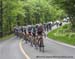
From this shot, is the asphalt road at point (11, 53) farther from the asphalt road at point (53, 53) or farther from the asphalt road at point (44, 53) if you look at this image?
the asphalt road at point (53, 53)

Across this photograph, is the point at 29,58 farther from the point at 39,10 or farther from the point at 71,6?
the point at 39,10

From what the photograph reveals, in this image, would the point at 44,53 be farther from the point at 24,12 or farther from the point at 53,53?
the point at 24,12

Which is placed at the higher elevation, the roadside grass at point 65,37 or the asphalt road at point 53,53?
the asphalt road at point 53,53

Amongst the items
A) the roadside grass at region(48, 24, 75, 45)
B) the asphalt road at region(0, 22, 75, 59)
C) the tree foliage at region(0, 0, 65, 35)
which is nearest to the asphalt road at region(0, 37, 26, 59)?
the asphalt road at region(0, 22, 75, 59)

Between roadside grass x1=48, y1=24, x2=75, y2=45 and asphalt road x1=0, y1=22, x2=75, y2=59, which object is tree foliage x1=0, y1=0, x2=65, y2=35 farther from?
asphalt road x1=0, y1=22, x2=75, y2=59

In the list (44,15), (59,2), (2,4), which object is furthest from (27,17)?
(59,2)

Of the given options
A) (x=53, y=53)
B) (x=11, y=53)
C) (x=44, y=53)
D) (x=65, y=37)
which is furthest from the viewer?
(x=65, y=37)

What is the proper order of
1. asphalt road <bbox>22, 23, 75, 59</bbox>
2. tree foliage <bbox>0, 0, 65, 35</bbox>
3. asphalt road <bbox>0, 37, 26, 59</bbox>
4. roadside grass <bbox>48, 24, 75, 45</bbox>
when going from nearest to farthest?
asphalt road <bbox>22, 23, 75, 59</bbox> < asphalt road <bbox>0, 37, 26, 59</bbox> < roadside grass <bbox>48, 24, 75, 45</bbox> < tree foliage <bbox>0, 0, 65, 35</bbox>

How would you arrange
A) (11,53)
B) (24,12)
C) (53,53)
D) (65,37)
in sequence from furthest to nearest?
(24,12)
(65,37)
(11,53)
(53,53)

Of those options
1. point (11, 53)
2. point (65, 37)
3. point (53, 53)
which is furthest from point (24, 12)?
point (53, 53)

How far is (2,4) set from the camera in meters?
67.2

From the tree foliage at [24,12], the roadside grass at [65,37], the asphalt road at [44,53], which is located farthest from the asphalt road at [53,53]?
the tree foliage at [24,12]

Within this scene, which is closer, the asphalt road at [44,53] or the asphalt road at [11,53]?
the asphalt road at [44,53]

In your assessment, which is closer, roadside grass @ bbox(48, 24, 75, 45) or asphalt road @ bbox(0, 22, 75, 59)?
asphalt road @ bbox(0, 22, 75, 59)
